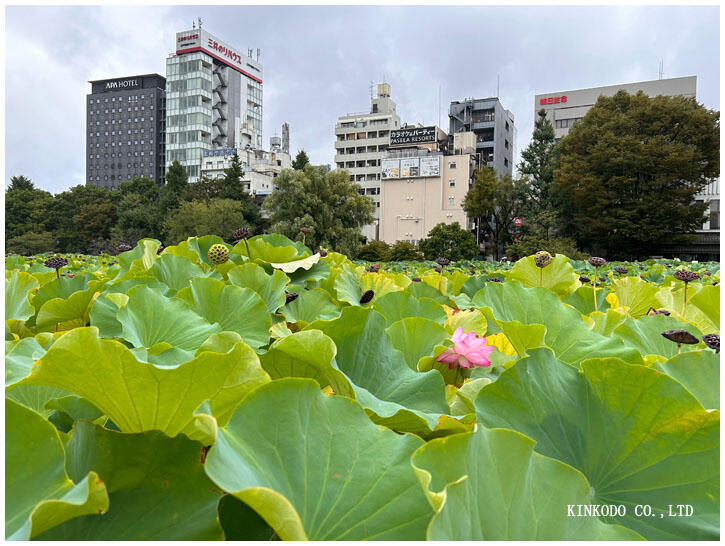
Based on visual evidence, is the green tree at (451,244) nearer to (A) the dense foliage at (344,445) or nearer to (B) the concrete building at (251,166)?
(B) the concrete building at (251,166)

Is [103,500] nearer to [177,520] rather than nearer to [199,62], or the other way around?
[177,520]

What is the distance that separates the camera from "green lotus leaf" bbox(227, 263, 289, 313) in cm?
109

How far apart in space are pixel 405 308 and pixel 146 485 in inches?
25.6

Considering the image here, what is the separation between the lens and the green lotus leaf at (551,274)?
1.46 meters

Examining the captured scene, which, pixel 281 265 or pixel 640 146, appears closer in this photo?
pixel 281 265

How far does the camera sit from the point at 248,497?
0.26 metres

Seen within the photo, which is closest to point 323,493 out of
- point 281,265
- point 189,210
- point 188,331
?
point 188,331

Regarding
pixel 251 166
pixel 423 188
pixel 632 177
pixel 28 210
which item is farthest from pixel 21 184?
pixel 632 177

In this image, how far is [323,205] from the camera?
77.4 ft

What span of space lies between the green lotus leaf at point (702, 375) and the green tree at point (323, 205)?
2215 centimetres

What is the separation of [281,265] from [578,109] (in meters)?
37.7

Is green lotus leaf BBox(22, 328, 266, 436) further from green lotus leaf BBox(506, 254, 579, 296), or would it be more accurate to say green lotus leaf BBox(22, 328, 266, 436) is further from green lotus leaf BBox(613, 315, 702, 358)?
green lotus leaf BBox(506, 254, 579, 296)

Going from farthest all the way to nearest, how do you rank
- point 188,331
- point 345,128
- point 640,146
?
point 345,128
point 640,146
point 188,331

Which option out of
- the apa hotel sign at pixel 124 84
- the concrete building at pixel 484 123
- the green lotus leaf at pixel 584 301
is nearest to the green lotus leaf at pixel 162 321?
the green lotus leaf at pixel 584 301
